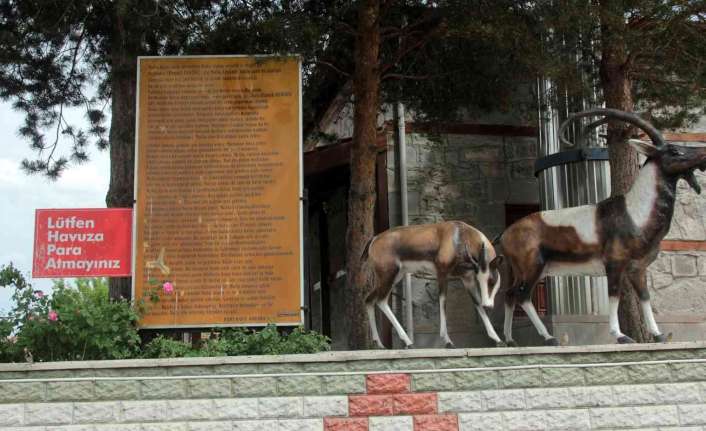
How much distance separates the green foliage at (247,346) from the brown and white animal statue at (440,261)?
842 mm

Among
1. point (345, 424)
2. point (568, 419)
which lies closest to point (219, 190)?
point (345, 424)

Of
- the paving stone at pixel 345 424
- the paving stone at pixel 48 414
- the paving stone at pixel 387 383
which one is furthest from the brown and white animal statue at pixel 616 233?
the paving stone at pixel 48 414

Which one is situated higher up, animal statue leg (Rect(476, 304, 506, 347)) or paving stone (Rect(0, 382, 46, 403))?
animal statue leg (Rect(476, 304, 506, 347))

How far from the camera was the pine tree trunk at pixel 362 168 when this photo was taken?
10.5 m

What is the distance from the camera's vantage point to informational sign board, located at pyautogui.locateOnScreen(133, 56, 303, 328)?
378 inches

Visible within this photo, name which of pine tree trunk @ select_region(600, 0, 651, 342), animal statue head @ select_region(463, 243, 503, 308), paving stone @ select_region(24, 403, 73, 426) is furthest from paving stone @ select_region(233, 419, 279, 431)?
pine tree trunk @ select_region(600, 0, 651, 342)

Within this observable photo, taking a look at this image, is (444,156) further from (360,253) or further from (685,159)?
(685,159)

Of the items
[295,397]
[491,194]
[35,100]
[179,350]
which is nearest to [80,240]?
[179,350]

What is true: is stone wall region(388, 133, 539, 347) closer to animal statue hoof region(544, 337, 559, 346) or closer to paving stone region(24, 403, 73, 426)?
animal statue hoof region(544, 337, 559, 346)

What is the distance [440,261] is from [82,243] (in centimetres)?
364

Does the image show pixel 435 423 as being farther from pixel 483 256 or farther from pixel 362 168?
pixel 362 168

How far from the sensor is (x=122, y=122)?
1123 cm

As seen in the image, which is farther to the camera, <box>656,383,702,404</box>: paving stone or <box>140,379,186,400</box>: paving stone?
<box>656,383,702,404</box>: paving stone

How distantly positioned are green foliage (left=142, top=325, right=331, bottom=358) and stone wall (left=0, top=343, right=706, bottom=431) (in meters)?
0.71
